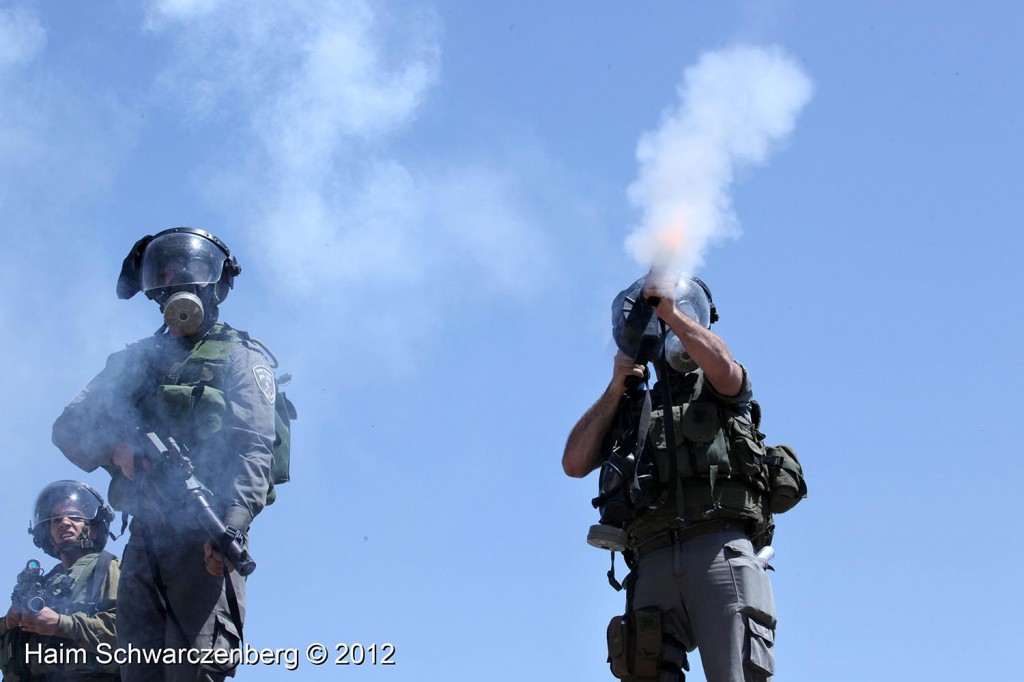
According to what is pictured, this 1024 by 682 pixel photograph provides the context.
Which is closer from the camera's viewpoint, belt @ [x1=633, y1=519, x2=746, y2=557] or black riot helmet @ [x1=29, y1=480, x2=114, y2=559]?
belt @ [x1=633, y1=519, x2=746, y2=557]

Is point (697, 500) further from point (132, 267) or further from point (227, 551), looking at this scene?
point (132, 267)

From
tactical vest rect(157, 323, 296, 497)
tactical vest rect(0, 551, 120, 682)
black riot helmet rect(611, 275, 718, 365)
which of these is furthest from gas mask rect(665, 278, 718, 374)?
tactical vest rect(0, 551, 120, 682)

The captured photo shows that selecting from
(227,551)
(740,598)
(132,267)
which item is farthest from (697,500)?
(132,267)

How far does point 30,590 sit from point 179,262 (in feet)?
9.47

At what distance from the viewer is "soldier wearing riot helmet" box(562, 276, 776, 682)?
6078 millimetres

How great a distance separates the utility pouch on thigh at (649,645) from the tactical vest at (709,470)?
0.43 meters

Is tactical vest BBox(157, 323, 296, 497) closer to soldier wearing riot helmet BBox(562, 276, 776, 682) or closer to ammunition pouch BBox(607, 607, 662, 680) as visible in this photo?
soldier wearing riot helmet BBox(562, 276, 776, 682)

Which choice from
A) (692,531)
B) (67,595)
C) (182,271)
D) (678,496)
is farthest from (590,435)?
(67,595)

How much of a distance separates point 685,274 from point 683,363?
584 mm

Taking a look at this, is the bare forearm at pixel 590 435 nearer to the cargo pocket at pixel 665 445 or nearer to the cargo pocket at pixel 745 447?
the cargo pocket at pixel 665 445

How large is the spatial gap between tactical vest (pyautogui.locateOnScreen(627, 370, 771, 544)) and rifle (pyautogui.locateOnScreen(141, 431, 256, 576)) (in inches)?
74.1

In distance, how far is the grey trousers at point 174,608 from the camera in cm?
599

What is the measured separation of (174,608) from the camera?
602 centimetres

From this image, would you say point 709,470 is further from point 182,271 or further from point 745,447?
point 182,271
